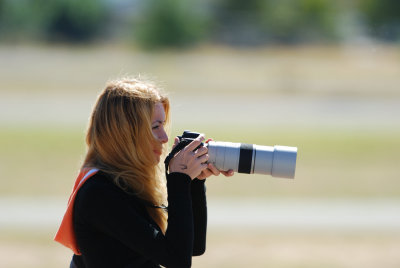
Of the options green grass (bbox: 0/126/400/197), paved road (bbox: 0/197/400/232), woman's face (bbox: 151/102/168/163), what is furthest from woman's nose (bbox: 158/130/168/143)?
green grass (bbox: 0/126/400/197)

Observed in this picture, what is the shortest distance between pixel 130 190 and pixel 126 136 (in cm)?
20

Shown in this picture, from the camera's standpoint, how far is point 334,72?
3400cm

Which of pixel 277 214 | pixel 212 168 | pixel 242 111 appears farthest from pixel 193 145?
pixel 242 111

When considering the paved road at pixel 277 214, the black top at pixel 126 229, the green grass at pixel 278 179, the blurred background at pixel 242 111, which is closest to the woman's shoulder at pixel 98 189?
the black top at pixel 126 229

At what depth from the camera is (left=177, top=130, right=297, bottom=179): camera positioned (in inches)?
89.9

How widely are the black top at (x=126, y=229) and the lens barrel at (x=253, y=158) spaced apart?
24 centimetres

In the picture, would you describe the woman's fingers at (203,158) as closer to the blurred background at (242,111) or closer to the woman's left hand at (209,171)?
the woman's left hand at (209,171)

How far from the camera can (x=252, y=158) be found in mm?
2324

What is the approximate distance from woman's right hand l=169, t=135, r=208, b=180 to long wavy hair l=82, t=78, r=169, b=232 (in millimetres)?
120

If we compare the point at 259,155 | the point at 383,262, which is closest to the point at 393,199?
the point at 383,262

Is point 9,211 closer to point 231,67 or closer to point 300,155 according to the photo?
point 300,155

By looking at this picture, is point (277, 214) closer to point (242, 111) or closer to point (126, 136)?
point (126, 136)

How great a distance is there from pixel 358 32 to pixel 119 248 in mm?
49675

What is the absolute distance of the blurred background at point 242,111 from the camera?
6535 millimetres
